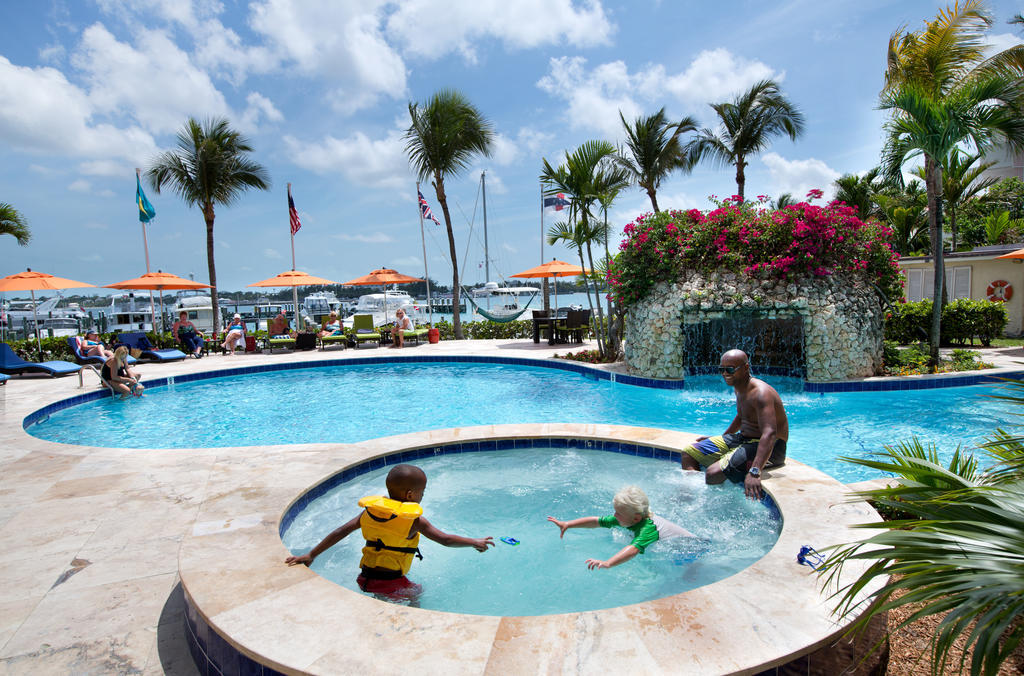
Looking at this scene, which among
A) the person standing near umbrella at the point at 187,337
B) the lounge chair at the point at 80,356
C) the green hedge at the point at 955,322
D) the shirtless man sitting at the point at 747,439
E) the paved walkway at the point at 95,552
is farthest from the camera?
the person standing near umbrella at the point at 187,337

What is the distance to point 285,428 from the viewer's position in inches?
324

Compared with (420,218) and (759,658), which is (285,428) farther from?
(420,218)

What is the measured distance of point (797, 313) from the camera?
370 inches

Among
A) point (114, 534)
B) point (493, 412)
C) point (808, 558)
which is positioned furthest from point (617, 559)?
point (493, 412)

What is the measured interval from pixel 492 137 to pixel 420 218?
13.0 ft

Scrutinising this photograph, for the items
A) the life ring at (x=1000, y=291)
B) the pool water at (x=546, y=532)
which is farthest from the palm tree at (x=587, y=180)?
the life ring at (x=1000, y=291)

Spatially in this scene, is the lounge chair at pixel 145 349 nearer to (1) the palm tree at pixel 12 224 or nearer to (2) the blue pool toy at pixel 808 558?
(1) the palm tree at pixel 12 224

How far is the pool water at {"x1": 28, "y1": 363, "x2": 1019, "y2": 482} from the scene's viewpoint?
7199 mm

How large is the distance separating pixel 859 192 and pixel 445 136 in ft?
65.3

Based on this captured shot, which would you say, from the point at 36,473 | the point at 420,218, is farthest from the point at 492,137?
the point at 36,473

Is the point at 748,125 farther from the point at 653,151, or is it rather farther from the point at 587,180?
the point at 587,180

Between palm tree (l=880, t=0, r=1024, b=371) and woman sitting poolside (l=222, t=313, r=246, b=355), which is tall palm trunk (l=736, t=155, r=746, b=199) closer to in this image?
palm tree (l=880, t=0, r=1024, b=371)

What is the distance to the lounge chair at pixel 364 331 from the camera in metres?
17.2

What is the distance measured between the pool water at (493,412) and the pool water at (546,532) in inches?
86.4
